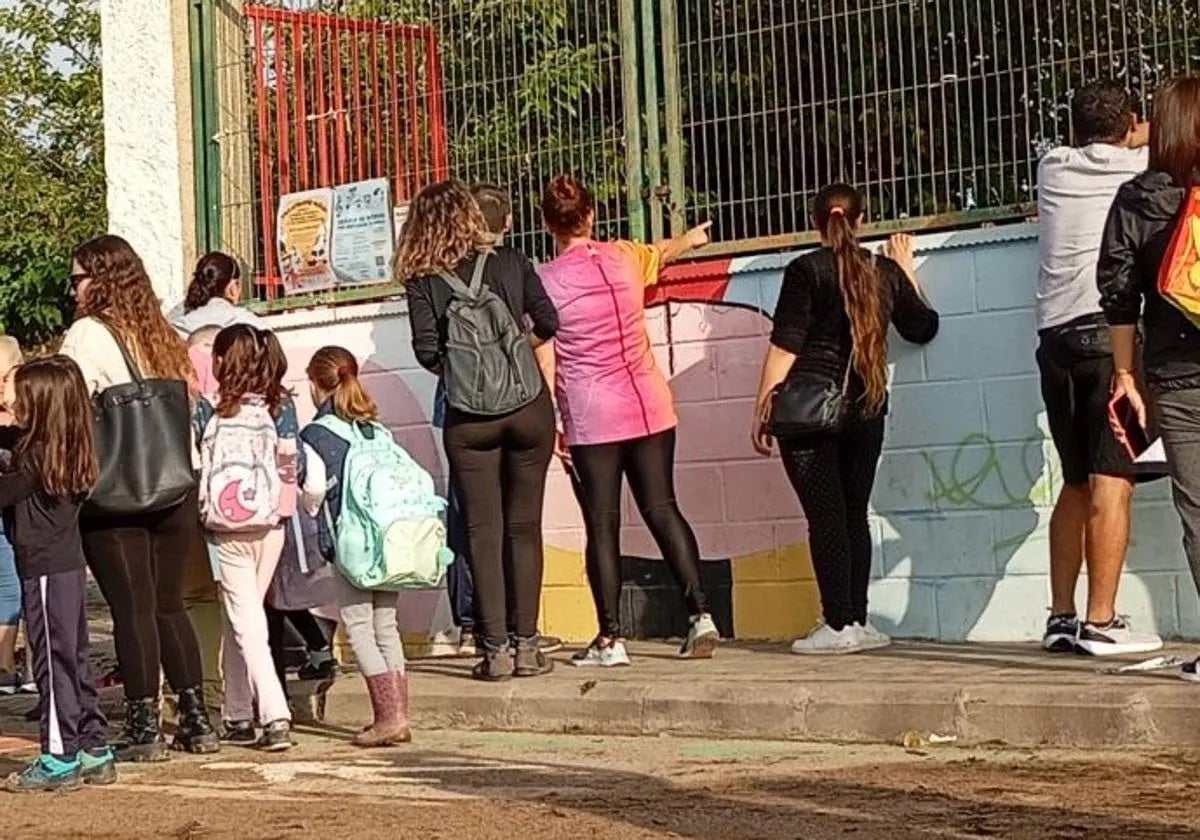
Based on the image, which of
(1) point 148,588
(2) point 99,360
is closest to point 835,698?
(1) point 148,588

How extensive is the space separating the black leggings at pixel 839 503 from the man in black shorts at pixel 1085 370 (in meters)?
0.79

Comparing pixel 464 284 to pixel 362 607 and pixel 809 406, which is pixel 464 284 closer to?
pixel 362 607

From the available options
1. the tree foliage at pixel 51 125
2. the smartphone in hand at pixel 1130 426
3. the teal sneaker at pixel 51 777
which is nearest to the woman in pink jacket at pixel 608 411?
the smartphone in hand at pixel 1130 426

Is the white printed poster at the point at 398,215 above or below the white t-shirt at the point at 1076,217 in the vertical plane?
above

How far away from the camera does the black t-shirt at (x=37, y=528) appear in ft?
24.7

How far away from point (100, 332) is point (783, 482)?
3.25m

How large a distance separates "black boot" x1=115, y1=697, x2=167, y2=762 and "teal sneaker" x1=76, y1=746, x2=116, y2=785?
485mm

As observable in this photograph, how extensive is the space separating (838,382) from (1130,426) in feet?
5.75

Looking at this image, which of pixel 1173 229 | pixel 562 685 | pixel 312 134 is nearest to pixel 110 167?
pixel 312 134

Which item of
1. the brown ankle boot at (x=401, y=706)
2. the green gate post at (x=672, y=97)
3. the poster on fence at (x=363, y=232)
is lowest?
the brown ankle boot at (x=401, y=706)

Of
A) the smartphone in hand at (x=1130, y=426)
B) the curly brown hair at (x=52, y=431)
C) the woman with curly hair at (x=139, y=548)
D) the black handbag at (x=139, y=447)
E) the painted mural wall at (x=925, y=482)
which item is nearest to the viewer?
the smartphone in hand at (x=1130, y=426)

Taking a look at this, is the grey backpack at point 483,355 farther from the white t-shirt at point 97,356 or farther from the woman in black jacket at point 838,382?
the white t-shirt at point 97,356

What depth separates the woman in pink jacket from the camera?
909 centimetres

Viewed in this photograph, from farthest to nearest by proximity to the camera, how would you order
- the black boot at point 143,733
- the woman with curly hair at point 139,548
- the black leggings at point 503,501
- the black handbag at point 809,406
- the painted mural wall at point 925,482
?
the painted mural wall at point 925,482, the black handbag at point 809,406, the black leggings at point 503,501, the black boot at point 143,733, the woman with curly hair at point 139,548
